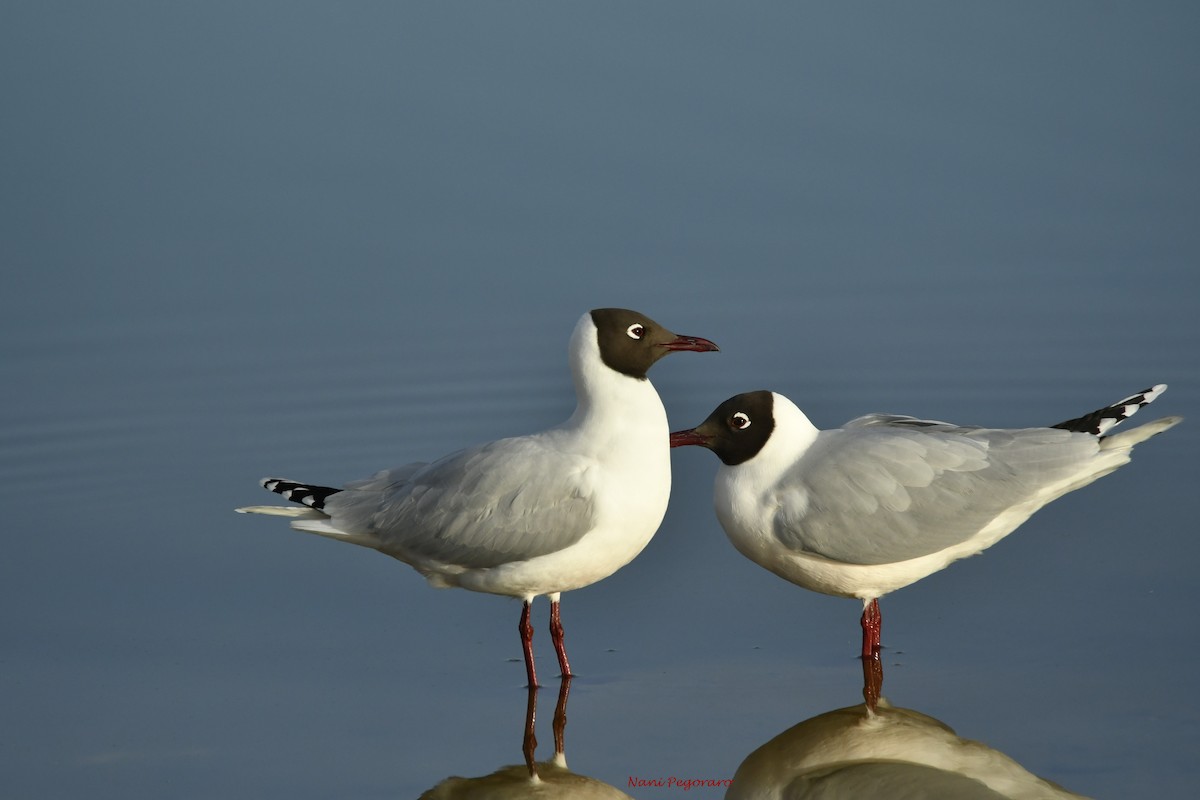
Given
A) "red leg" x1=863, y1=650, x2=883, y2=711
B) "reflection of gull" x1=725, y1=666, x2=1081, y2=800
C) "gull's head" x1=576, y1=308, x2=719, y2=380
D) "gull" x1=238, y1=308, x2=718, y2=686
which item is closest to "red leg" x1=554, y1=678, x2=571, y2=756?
"gull" x1=238, y1=308, x2=718, y2=686

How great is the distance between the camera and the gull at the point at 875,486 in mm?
7180

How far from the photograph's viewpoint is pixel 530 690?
7109 mm

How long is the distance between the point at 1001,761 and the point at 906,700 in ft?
2.13

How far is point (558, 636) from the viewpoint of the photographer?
729 cm

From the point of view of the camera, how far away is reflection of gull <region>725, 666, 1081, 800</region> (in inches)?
239

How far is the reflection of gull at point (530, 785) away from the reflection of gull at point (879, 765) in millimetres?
525

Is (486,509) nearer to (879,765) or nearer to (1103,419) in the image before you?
(879,765)

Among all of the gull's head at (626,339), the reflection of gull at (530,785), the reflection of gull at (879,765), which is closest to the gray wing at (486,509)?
the gull's head at (626,339)

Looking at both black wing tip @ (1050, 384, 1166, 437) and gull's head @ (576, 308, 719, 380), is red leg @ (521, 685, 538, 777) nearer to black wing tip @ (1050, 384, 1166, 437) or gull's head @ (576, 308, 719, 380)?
gull's head @ (576, 308, 719, 380)

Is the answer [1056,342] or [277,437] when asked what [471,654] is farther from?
[1056,342]

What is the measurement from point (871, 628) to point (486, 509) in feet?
5.71

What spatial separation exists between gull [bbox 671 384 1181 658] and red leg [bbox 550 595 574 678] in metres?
0.85

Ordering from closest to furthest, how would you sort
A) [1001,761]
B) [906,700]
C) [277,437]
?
1. [1001,761]
2. [906,700]
3. [277,437]

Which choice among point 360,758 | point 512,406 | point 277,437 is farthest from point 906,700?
point 277,437
